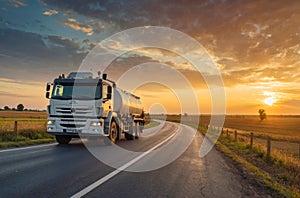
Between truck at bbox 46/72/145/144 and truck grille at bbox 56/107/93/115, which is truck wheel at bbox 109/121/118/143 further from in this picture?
truck grille at bbox 56/107/93/115

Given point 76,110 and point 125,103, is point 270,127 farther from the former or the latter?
point 76,110

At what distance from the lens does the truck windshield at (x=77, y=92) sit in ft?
47.4

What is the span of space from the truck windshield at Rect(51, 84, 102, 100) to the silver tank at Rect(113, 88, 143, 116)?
220cm

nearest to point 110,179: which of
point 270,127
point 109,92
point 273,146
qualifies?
point 109,92

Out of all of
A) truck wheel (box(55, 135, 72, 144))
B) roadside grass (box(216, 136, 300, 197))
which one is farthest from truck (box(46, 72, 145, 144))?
roadside grass (box(216, 136, 300, 197))

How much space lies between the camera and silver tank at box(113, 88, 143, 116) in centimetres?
1722

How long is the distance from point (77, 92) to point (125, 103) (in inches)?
201

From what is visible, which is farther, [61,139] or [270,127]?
[270,127]

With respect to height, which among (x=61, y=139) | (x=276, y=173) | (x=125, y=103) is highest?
(x=125, y=103)

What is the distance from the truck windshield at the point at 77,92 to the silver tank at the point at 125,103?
2.20 meters

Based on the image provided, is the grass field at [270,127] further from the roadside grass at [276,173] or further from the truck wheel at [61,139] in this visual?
the truck wheel at [61,139]

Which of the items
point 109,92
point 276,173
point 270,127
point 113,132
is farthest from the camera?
point 270,127

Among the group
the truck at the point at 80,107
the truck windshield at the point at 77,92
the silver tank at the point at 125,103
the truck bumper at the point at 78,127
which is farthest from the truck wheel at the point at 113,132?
the truck windshield at the point at 77,92

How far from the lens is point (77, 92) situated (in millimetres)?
14547
